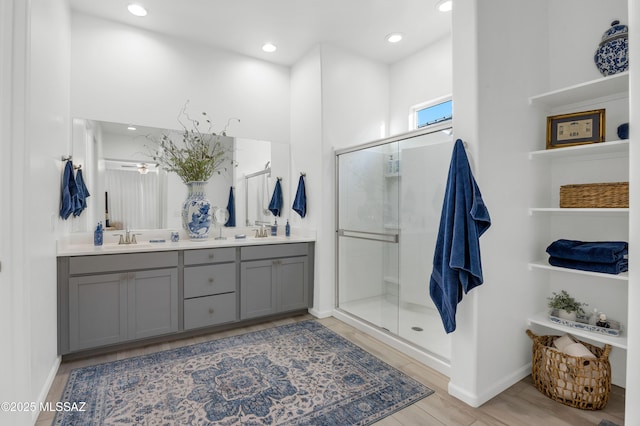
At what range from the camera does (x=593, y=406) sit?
1.87 metres

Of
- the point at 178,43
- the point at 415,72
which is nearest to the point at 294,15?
the point at 178,43

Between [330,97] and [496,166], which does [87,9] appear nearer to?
[330,97]

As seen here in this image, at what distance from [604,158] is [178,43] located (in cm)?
381

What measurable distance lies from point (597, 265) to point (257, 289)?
263 cm

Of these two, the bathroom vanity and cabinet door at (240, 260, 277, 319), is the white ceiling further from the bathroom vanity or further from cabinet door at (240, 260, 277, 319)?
cabinet door at (240, 260, 277, 319)

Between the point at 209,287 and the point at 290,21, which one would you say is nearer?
the point at 209,287

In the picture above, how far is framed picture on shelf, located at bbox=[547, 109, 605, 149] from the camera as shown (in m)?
1.96

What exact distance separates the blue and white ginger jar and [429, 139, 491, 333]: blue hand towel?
1.08 m

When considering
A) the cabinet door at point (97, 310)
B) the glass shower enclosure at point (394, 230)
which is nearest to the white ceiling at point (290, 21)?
the glass shower enclosure at point (394, 230)

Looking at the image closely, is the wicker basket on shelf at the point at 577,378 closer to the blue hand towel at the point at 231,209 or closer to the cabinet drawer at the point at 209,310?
the cabinet drawer at the point at 209,310

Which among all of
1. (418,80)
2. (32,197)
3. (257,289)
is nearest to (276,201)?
(257,289)

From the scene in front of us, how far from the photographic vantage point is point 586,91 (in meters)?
2.03

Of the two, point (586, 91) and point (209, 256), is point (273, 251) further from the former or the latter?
point (586, 91)

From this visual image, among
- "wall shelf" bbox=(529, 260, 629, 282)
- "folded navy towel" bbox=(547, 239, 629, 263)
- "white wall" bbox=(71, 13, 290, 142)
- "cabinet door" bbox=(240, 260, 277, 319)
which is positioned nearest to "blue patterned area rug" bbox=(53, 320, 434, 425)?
"cabinet door" bbox=(240, 260, 277, 319)
